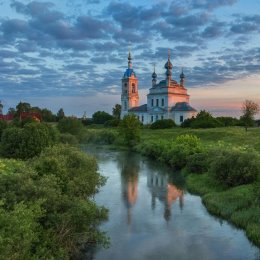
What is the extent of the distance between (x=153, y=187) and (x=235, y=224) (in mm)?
14712

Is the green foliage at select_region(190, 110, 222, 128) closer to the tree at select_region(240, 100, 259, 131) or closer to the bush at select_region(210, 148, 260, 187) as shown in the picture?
the tree at select_region(240, 100, 259, 131)

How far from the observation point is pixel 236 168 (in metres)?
34.2

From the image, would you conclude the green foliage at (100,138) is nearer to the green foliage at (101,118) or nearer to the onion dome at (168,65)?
the onion dome at (168,65)

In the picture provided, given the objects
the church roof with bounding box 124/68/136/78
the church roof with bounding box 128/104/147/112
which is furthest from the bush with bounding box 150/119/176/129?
the church roof with bounding box 124/68/136/78

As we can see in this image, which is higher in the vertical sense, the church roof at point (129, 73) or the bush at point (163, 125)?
the church roof at point (129, 73)

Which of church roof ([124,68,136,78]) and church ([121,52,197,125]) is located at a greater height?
church roof ([124,68,136,78])

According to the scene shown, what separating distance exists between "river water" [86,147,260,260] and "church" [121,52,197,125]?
284 ft

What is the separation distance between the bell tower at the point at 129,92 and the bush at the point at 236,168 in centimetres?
11041

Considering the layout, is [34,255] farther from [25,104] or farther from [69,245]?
[25,104]

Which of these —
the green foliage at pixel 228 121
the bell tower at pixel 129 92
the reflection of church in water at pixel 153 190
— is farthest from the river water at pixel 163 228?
the bell tower at pixel 129 92

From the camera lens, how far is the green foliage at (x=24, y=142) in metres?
41.2

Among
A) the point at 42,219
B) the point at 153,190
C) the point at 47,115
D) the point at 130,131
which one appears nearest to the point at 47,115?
the point at 47,115

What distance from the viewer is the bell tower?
14612 centimetres

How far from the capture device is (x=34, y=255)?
51.8 ft
